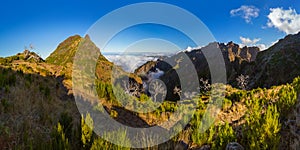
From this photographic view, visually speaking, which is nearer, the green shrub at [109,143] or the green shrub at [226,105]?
the green shrub at [109,143]

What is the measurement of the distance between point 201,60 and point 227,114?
14650cm

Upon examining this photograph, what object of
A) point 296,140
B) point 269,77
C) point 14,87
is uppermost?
point 269,77

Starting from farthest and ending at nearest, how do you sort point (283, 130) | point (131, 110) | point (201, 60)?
point (201, 60)
point (131, 110)
point (283, 130)

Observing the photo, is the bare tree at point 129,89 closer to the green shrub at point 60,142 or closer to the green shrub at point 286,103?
Answer: the green shrub at point 286,103

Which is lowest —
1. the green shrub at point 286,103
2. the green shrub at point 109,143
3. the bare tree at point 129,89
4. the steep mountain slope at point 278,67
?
the green shrub at point 109,143

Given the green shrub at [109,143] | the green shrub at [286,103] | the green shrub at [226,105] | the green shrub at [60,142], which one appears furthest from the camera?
the green shrub at [226,105]

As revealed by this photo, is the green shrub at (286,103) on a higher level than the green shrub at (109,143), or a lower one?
higher

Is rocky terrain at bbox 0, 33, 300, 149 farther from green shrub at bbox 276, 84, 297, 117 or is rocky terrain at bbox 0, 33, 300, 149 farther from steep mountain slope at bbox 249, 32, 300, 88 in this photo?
steep mountain slope at bbox 249, 32, 300, 88

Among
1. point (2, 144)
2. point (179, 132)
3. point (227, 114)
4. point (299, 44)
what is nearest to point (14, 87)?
point (2, 144)

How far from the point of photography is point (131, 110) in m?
11.1

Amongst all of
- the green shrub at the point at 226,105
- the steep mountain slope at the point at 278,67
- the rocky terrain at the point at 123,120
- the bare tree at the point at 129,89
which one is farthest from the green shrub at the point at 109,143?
the steep mountain slope at the point at 278,67

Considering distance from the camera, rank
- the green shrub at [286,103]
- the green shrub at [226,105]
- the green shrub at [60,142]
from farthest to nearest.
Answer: the green shrub at [226,105] → the green shrub at [286,103] → the green shrub at [60,142]

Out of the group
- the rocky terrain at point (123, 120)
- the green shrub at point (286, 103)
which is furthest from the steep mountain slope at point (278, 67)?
the green shrub at point (286, 103)

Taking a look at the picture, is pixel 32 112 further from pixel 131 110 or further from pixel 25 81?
pixel 131 110
